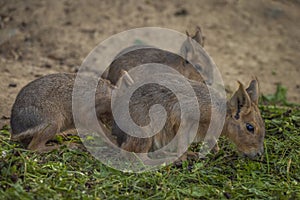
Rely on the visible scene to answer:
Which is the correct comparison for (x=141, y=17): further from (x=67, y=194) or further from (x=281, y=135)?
(x=67, y=194)

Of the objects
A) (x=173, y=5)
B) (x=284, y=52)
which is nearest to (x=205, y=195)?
(x=284, y=52)

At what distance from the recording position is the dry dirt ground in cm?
778

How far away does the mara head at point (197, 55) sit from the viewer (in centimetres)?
654

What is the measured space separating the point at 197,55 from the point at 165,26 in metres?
2.34

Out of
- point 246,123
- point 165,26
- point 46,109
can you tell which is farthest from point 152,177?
point 165,26

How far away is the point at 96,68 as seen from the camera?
25.2ft

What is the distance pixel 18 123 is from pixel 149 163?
1107 millimetres

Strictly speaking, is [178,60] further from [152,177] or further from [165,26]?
[165,26]

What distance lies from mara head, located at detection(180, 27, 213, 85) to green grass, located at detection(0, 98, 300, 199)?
1.34 m

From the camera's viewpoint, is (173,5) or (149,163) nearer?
(149,163)

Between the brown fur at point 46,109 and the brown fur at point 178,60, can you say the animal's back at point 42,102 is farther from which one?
the brown fur at point 178,60

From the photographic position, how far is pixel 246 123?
5117mm

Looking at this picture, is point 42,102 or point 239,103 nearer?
point 239,103

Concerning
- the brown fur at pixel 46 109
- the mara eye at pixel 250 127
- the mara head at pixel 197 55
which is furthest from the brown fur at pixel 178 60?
the mara eye at pixel 250 127
